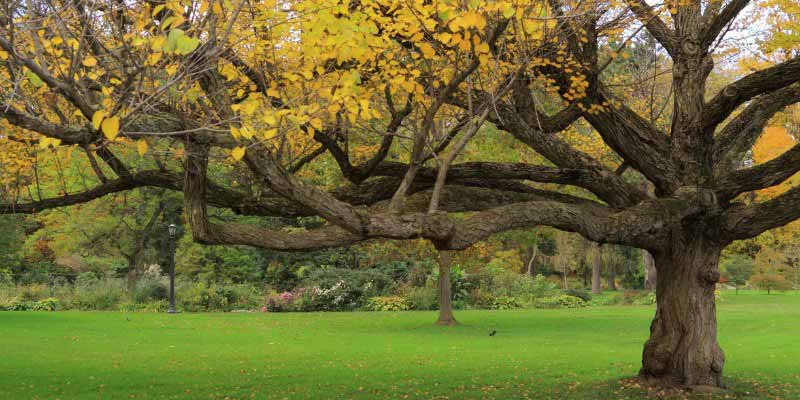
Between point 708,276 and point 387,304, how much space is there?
2019 centimetres

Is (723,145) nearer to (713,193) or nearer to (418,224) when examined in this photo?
(713,193)

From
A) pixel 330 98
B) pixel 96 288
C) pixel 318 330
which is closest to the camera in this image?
pixel 330 98

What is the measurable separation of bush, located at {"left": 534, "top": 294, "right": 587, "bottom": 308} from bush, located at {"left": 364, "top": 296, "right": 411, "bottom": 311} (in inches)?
241

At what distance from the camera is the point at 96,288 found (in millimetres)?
32438

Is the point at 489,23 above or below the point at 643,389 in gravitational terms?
above

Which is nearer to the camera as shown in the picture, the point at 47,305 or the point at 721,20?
the point at 721,20

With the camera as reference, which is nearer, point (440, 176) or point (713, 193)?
point (440, 176)

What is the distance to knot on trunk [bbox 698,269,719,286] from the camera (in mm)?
9906

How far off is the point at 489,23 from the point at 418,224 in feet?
7.31

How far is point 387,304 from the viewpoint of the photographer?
29.4 metres

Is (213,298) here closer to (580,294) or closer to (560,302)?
(560,302)

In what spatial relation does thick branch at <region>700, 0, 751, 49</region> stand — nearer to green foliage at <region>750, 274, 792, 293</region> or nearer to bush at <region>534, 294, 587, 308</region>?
bush at <region>534, 294, 587, 308</region>

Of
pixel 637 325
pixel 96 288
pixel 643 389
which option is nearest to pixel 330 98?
pixel 643 389

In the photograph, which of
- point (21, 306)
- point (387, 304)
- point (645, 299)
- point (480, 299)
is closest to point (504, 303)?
point (480, 299)
